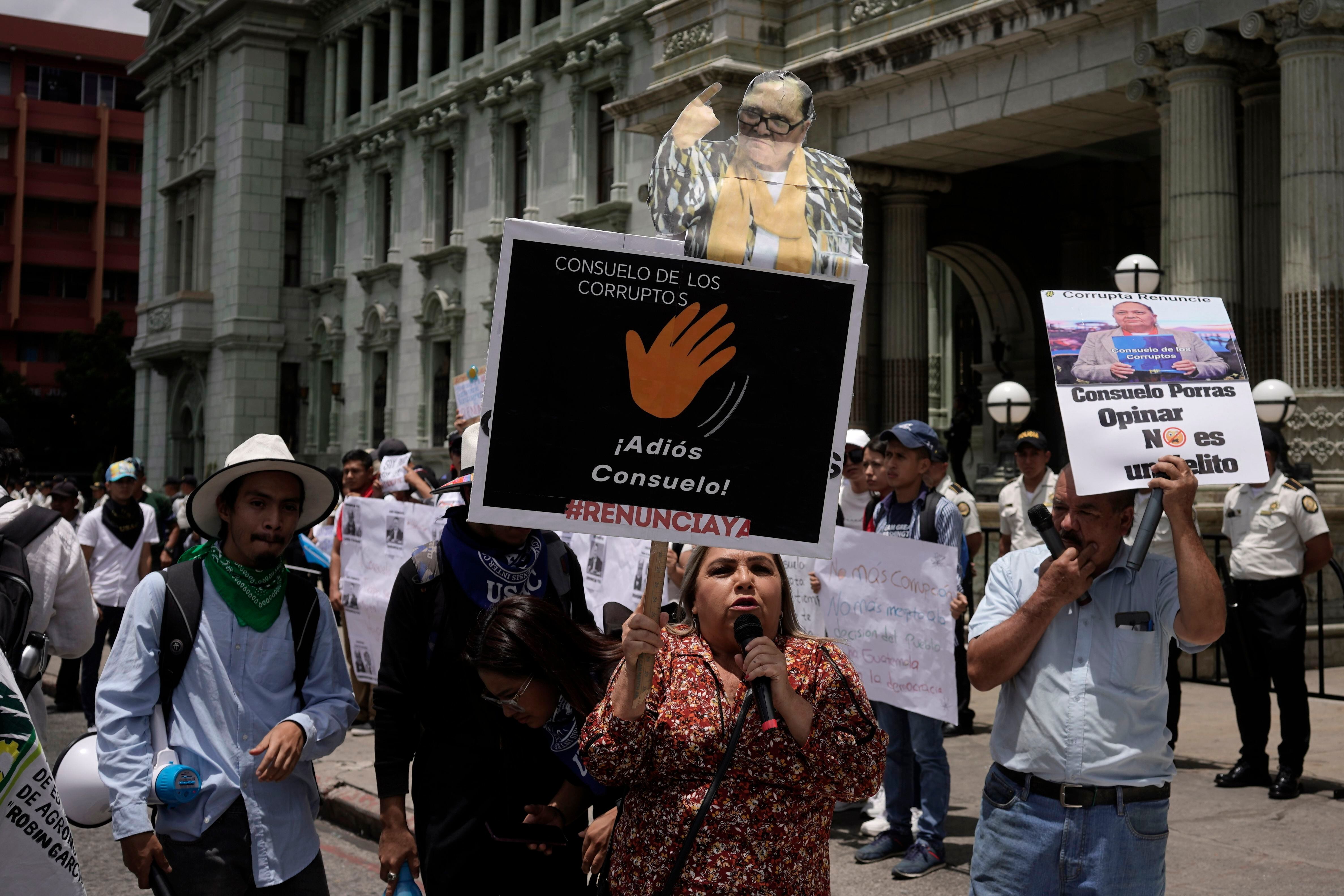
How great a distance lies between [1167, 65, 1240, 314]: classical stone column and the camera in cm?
1508

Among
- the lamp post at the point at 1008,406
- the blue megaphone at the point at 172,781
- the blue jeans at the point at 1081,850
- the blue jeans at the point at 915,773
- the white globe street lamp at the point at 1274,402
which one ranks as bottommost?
the blue jeans at the point at 915,773

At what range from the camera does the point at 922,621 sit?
665 centimetres

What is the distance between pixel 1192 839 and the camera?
269 inches

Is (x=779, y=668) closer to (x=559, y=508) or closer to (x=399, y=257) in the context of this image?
(x=559, y=508)

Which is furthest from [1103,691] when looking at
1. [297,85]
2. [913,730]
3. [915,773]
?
[297,85]

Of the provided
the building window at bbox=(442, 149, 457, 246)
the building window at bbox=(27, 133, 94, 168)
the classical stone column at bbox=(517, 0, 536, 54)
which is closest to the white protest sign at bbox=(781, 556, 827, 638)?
the classical stone column at bbox=(517, 0, 536, 54)

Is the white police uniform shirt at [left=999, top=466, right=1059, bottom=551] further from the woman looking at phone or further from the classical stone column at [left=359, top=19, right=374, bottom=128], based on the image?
the classical stone column at [left=359, top=19, right=374, bottom=128]

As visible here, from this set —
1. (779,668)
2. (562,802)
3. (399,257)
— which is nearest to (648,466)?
(779,668)

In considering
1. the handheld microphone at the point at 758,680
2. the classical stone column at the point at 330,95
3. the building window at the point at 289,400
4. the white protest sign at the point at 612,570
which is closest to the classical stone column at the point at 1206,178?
the white protest sign at the point at 612,570

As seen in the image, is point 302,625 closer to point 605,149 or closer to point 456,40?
point 605,149

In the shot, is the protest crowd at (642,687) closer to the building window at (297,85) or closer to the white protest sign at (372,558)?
the white protest sign at (372,558)

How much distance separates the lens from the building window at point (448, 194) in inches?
1419

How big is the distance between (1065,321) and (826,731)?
54.5 inches

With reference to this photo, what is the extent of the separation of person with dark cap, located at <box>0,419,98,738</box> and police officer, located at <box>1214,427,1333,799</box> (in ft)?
20.1
